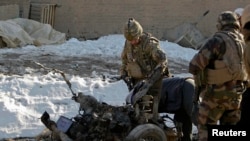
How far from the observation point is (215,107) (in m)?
5.59

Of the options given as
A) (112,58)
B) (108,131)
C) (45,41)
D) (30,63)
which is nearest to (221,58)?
(108,131)

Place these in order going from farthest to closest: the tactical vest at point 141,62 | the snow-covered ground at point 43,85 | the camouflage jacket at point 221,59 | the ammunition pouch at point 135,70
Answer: the snow-covered ground at point 43,85, the ammunition pouch at point 135,70, the tactical vest at point 141,62, the camouflage jacket at point 221,59

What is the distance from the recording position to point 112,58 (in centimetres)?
1603

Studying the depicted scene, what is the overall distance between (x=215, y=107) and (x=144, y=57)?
1368 millimetres

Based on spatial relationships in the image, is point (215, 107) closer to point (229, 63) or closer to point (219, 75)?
point (219, 75)

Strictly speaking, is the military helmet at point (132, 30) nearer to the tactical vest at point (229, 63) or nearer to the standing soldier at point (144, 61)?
the standing soldier at point (144, 61)

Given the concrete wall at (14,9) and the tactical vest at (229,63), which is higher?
→ the tactical vest at (229,63)

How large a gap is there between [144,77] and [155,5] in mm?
13835

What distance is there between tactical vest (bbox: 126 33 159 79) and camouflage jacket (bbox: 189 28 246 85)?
1162 millimetres

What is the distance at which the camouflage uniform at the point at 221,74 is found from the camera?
215 inches

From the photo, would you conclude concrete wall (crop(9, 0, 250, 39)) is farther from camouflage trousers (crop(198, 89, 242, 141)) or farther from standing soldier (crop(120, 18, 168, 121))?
camouflage trousers (crop(198, 89, 242, 141))

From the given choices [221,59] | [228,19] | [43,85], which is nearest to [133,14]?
[43,85]

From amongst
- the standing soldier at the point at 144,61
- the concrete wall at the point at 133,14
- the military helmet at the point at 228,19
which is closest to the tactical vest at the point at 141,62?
the standing soldier at the point at 144,61

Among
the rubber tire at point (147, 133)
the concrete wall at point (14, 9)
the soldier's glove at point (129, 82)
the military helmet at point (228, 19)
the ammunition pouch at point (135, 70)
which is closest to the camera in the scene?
the military helmet at point (228, 19)
